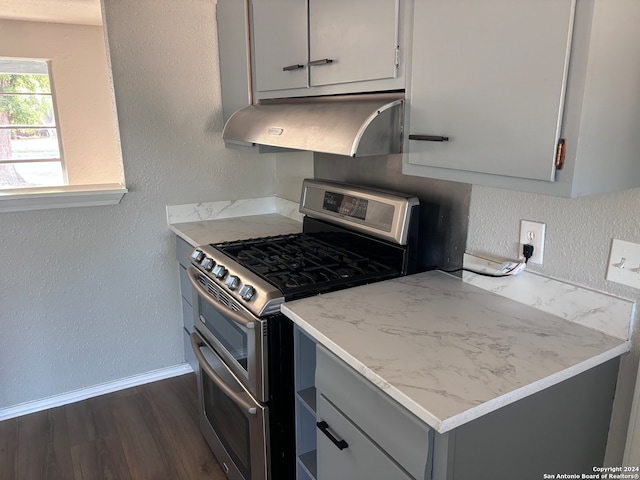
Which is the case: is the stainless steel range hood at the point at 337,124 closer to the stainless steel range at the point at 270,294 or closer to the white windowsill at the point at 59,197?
the stainless steel range at the point at 270,294

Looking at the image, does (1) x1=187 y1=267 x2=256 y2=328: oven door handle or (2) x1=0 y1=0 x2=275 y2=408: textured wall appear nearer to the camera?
(1) x1=187 y1=267 x2=256 y2=328: oven door handle

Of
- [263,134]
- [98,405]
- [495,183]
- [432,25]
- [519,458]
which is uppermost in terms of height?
[432,25]

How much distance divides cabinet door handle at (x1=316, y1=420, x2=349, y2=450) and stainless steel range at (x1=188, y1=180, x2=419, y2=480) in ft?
0.78

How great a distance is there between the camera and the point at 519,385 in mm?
1007

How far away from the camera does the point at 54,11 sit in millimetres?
3725

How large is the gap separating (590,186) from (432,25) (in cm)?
56

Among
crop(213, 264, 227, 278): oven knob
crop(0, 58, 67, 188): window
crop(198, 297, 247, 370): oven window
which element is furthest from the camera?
crop(0, 58, 67, 188): window

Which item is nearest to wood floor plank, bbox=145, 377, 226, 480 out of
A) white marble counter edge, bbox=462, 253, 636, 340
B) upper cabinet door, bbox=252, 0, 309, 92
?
white marble counter edge, bbox=462, 253, 636, 340

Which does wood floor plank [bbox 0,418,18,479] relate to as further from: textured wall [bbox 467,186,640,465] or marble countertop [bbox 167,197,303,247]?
textured wall [bbox 467,186,640,465]

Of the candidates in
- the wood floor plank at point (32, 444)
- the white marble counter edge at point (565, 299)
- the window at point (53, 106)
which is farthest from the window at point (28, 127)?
the white marble counter edge at point (565, 299)

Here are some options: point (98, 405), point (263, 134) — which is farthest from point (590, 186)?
point (98, 405)

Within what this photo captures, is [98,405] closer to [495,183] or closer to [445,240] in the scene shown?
[445,240]

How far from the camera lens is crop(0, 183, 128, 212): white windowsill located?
217 centimetres

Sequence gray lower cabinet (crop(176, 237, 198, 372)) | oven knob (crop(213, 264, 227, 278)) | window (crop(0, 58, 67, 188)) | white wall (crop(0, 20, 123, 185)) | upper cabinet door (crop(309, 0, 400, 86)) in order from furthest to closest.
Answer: window (crop(0, 58, 67, 188))
white wall (crop(0, 20, 123, 185))
gray lower cabinet (crop(176, 237, 198, 372))
oven knob (crop(213, 264, 227, 278))
upper cabinet door (crop(309, 0, 400, 86))
